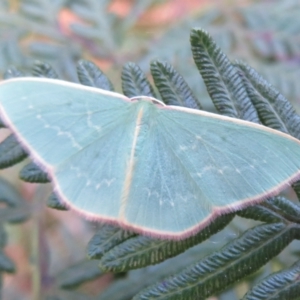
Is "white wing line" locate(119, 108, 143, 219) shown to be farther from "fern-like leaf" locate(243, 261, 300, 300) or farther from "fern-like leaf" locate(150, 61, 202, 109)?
"fern-like leaf" locate(243, 261, 300, 300)

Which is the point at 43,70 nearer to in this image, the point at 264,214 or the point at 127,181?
the point at 127,181

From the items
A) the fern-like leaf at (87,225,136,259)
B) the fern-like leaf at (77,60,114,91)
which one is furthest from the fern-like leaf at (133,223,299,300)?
the fern-like leaf at (77,60,114,91)

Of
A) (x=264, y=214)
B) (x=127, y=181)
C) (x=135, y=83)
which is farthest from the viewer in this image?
(x=135, y=83)

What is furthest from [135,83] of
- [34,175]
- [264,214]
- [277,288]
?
[277,288]

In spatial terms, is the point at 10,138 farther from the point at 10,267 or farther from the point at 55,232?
the point at 55,232

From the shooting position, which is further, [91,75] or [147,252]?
[91,75]

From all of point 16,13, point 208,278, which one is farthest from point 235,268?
point 16,13

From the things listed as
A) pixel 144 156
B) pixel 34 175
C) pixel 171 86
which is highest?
pixel 171 86
